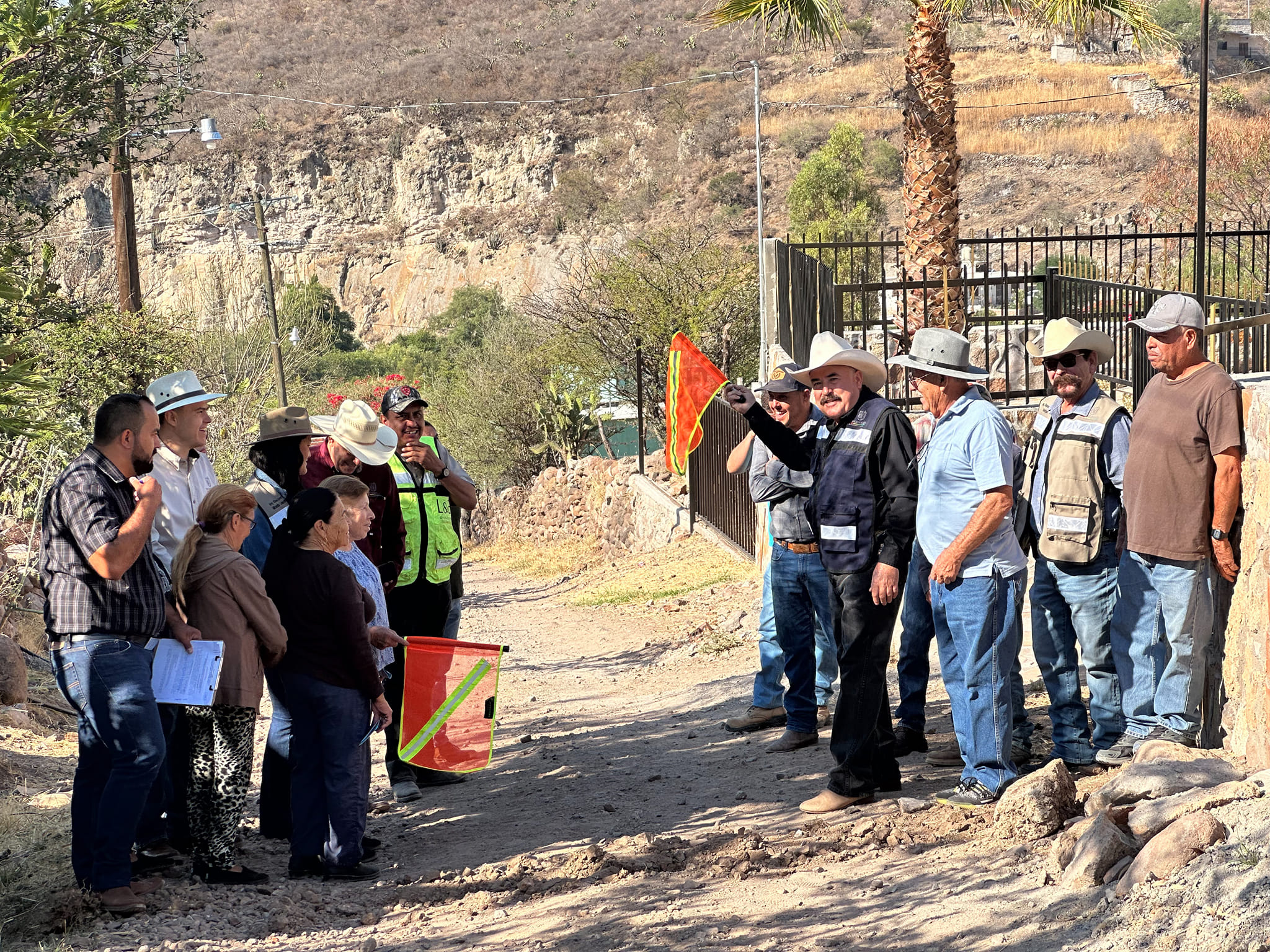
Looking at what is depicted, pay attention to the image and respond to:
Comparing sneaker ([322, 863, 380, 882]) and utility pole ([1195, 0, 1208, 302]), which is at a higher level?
utility pole ([1195, 0, 1208, 302])

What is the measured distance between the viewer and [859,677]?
16.9 ft

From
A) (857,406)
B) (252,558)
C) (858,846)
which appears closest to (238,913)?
(252,558)

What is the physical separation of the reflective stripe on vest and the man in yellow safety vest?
108 inches

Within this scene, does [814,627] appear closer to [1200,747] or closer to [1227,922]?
[1200,747]

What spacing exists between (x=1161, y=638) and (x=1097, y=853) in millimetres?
1430

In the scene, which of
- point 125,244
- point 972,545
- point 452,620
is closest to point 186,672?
point 452,620

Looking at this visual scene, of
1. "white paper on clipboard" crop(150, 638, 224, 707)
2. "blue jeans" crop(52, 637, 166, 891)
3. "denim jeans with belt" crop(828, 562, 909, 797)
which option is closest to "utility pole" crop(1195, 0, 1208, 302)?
"denim jeans with belt" crop(828, 562, 909, 797)

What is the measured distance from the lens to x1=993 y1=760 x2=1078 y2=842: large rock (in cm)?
459

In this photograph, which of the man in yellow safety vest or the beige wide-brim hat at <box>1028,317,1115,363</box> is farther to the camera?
the man in yellow safety vest

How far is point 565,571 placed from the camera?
20.2 m

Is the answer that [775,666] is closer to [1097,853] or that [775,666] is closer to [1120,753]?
[1120,753]

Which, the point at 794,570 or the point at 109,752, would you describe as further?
the point at 794,570

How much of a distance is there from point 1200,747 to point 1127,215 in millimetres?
42145

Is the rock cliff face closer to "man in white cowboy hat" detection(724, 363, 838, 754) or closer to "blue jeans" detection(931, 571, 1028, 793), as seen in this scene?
"man in white cowboy hat" detection(724, 363, 838, 754)
